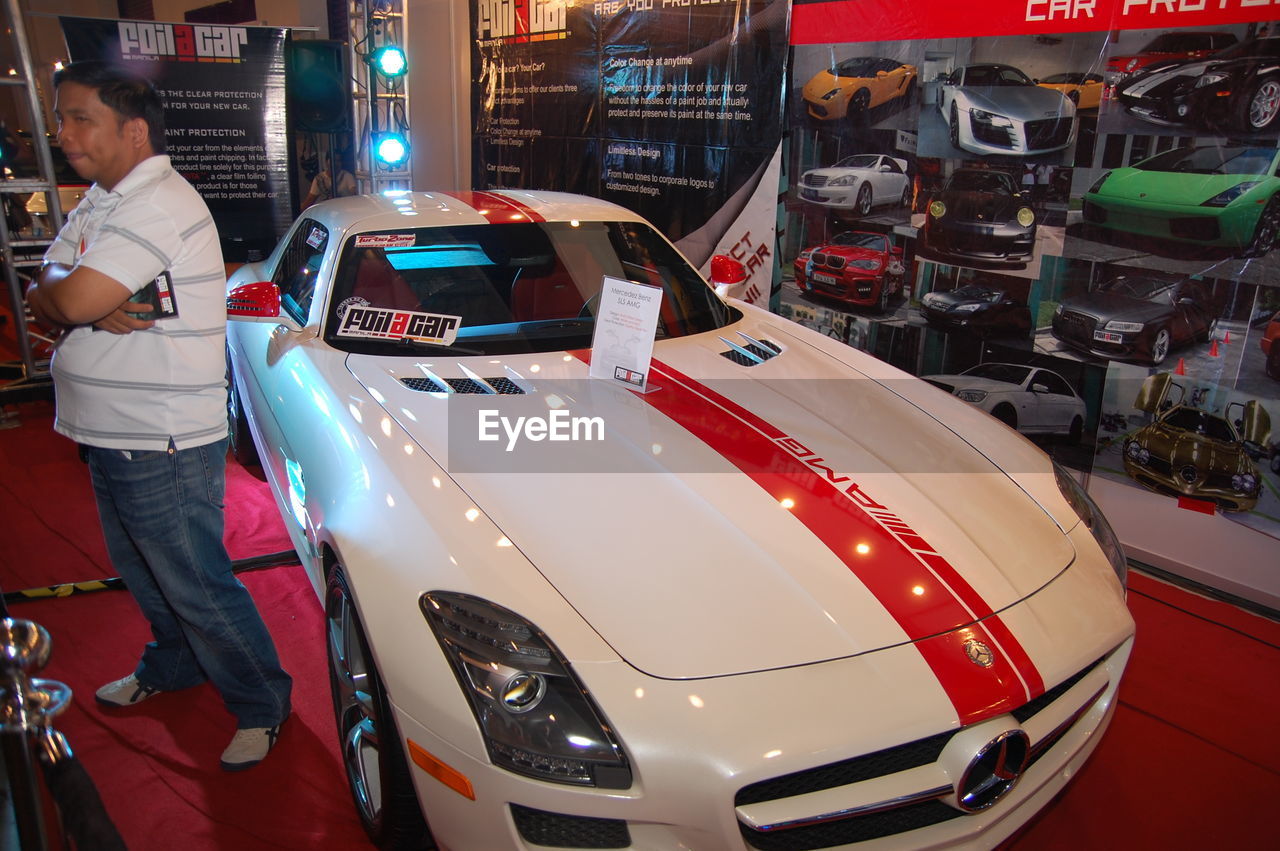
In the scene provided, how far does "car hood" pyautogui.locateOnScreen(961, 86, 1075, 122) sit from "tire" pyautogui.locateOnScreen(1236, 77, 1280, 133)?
60cm

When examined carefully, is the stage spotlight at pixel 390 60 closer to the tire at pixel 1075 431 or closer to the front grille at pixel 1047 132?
the front grille at pixel 1047 132

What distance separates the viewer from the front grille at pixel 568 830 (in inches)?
53.2

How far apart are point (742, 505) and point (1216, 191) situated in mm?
2333

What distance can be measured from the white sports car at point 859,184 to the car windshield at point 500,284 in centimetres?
168

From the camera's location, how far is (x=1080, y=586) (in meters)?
1.77

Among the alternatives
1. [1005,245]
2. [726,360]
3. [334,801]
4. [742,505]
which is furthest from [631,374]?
[1005,245]

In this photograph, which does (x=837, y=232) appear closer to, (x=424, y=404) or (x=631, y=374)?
(x=631, y=374)

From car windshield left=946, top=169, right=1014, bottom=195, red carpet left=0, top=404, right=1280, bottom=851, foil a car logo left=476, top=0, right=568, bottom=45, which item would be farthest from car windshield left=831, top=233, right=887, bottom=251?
foil a car logo left=476, top=0, right=568, bottom=45

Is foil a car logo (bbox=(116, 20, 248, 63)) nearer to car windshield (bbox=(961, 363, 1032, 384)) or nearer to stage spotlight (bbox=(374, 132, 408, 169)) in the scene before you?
stage spotlight (bbox=(374, 132, 408, 169))

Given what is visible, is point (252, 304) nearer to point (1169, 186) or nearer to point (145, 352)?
point (145, 352)

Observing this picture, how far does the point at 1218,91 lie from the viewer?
2.93 metres

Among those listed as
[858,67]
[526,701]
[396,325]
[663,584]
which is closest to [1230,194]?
[858,67]

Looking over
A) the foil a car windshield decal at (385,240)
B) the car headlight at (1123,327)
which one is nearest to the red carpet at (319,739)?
the car headlight at (1123,327)

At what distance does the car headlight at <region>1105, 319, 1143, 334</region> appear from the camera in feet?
10.7
